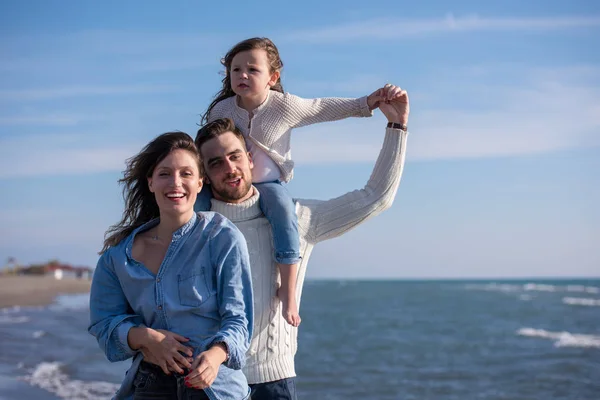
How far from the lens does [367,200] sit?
3.80m

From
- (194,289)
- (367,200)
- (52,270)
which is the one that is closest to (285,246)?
(367,200)

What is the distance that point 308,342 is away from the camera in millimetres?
22469

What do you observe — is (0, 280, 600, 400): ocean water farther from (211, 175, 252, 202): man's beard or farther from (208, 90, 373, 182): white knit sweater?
(211, 175, 252, 202): man's beard

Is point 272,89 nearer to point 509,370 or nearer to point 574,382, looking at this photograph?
point 574,382

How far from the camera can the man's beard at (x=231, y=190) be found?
333 cm

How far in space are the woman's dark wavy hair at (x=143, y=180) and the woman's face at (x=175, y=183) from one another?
39 mm

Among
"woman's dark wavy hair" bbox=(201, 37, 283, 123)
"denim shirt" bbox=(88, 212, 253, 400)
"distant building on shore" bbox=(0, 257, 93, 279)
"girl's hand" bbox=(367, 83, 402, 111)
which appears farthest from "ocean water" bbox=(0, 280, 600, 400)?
"distant building on shore" bbox=(0, 257, 93, 279)

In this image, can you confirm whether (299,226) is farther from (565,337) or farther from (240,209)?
(565,337)

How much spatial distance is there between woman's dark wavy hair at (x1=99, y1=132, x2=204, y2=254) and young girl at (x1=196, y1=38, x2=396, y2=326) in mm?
429

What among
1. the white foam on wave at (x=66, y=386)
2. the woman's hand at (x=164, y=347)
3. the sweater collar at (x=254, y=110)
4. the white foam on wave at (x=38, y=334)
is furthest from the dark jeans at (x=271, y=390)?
the white foam on wave at (x=38, y=334)

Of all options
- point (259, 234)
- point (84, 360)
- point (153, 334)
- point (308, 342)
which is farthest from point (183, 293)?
point (308, 342)

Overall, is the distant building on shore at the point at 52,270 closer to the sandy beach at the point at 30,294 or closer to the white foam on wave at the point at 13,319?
the sandy beach at the point at 30,294

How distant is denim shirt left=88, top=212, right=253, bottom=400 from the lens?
8.77 feet

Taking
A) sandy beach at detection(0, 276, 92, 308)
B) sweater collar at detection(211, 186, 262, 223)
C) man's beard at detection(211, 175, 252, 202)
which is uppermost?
man's beard at detection(211, 175, 252, 202)
